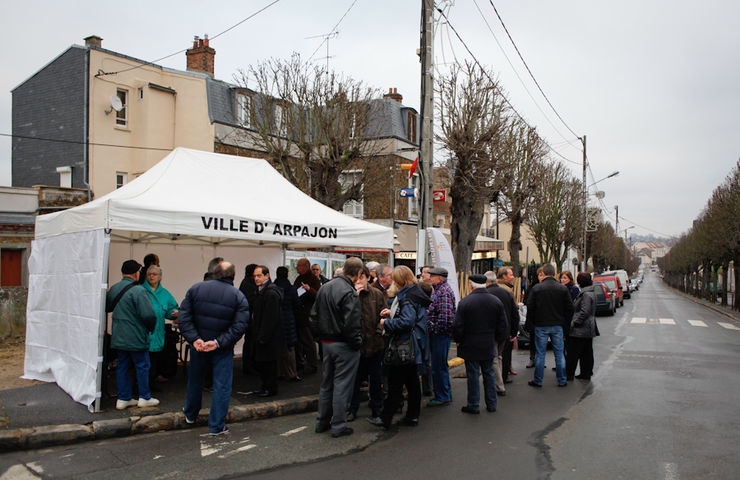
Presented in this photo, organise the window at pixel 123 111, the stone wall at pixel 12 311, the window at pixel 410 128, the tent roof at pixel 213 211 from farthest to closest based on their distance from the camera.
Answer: the window at pixel 410 128 → the window at pixel 123 111 → the stone wall at pixel 12 311 → the tent roof at pixel 213 211

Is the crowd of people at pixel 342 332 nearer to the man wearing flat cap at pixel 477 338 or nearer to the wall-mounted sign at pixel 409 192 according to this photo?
the man wearing flat cap at pixel 477 338

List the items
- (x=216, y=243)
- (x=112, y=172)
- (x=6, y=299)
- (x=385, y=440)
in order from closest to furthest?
(x=385, y=440) → (x=216, y=243) → (x=6, y=299) → (x=112, y=172)

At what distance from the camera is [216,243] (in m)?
10.8

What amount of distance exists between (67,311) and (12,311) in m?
6.53

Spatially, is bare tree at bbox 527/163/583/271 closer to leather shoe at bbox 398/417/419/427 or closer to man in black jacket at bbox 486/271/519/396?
man in black jacket at bbox 486/271/519/396

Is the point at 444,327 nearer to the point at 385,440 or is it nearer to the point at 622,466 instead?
the point at 385,440

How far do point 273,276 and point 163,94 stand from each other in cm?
1642

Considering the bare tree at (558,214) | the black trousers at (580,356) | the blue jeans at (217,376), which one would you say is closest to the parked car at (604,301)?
the bare tree at (558,214)

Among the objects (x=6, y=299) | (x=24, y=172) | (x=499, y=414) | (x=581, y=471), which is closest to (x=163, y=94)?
(x=24, y=172)

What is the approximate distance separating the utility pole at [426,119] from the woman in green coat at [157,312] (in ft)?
16.9

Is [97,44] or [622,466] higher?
[97,44]

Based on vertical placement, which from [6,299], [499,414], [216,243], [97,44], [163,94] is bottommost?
[499,414]

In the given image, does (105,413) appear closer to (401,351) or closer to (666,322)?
(401,351)

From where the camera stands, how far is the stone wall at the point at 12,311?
488 inches
